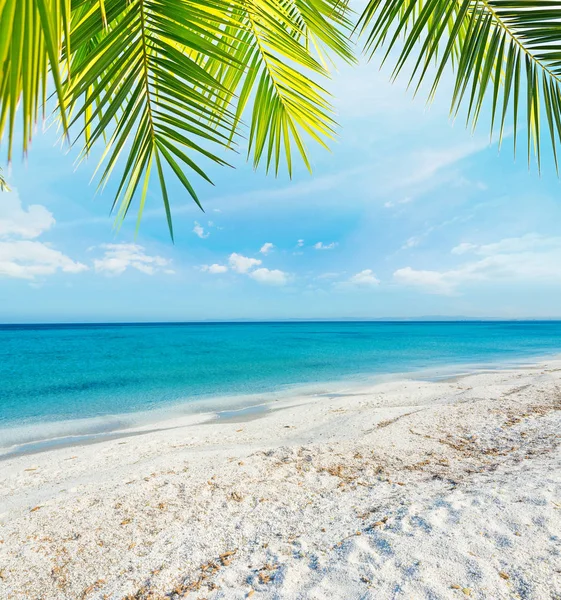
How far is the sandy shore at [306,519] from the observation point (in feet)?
7.32

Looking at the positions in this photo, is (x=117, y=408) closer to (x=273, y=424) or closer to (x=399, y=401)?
(x=273, y=424)

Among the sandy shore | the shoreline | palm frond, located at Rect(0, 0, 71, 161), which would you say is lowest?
the shoreline

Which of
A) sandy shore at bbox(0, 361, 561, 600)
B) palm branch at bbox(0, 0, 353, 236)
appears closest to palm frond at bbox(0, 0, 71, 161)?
palm branch at bbox(0, 0, 353, 236)

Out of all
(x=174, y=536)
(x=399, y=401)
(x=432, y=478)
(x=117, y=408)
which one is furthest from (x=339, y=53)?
(x=117, y=408)

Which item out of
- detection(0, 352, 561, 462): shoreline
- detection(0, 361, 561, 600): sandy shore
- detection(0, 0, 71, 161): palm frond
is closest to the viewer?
detection(0, 0, 71, 161): palm frond

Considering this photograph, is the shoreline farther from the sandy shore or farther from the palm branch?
the palm branch

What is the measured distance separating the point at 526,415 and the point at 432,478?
3136 millimetres

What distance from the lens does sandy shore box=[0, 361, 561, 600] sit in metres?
2.23

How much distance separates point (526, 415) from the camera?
19.1 feet

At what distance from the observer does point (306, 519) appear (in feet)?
9.92

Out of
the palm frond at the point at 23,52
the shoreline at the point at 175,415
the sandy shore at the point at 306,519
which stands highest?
the palm frond at the point at 23,52

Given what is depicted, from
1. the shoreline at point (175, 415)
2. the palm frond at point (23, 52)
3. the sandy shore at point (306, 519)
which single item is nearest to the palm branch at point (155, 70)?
the palm frond at point (23, 52)

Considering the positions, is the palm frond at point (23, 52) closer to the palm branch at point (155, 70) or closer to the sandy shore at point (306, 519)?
the palm branch at point (155, 70)

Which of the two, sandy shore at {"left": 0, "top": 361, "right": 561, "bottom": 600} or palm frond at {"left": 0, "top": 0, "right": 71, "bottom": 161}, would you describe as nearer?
palm frond at {"left": 0, "top": 0, "right": 71, "bottom": 161}
